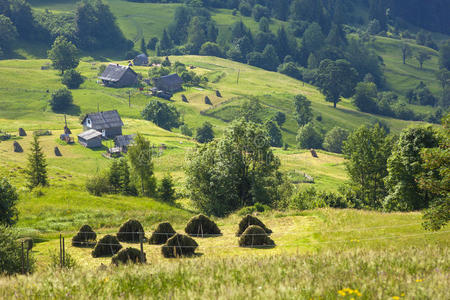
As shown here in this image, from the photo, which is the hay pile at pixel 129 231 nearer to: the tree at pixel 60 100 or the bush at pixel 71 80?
the tree at pixel 60 100

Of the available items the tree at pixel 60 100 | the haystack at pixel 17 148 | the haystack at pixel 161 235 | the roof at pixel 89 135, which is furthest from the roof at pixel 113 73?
the haystack at pixel 161 235

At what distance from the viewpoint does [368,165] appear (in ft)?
202

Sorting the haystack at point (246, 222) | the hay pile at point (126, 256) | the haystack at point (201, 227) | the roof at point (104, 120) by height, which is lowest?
the roof at point (104, 120)

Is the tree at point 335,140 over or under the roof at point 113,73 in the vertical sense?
under

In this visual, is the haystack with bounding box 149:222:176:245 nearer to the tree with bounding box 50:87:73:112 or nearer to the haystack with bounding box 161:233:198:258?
the haystack with bounding box 161:233:198:258

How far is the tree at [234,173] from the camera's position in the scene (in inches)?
2056

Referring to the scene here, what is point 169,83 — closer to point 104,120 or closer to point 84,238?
point 104,120

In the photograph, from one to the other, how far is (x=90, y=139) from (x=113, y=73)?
239 feet

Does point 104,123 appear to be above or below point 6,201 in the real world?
below

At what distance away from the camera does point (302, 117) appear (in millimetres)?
164625

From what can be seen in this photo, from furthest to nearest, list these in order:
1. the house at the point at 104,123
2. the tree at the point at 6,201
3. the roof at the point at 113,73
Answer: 1. the roof at the point at 113,73
2. the house at the point at 104,123
3. the tree at the point at 6,201

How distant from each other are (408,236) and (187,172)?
33.8 metres

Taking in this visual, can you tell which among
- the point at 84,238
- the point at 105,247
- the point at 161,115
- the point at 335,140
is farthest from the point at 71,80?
the point at 105,247

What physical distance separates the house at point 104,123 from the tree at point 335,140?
252 feet
